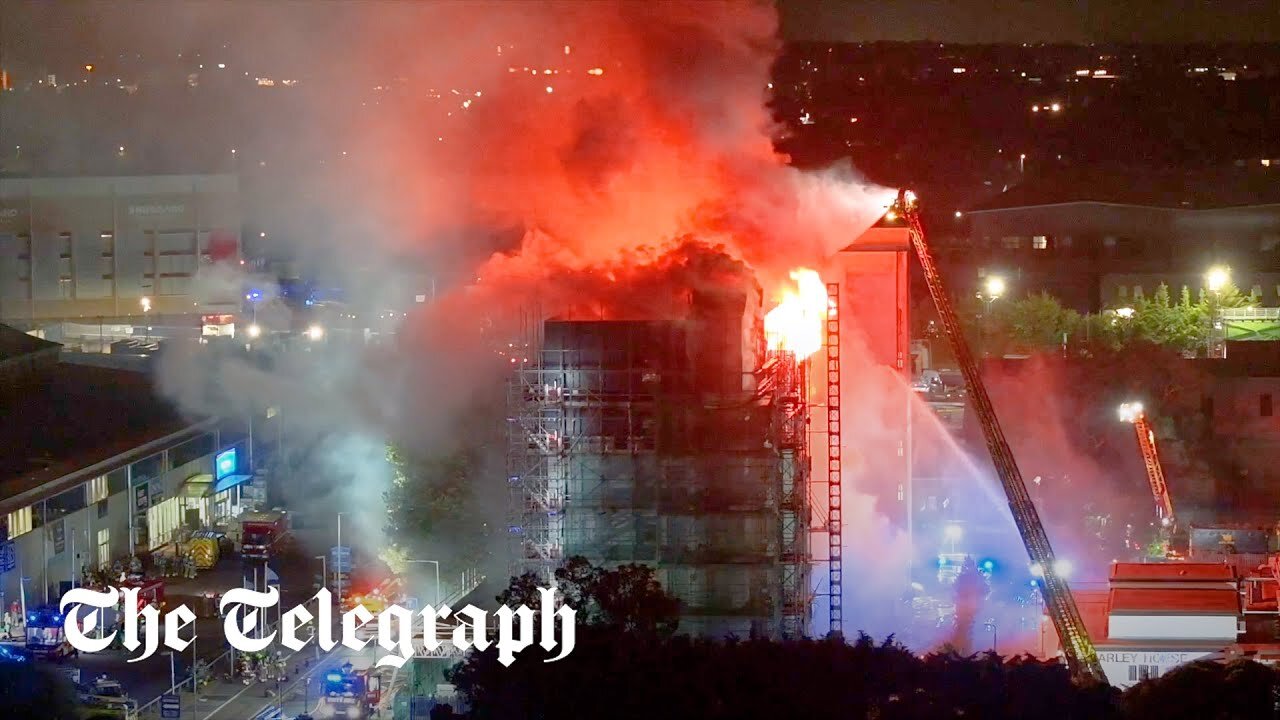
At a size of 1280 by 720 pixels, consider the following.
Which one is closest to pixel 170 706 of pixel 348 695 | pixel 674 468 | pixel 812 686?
pixel 348 695

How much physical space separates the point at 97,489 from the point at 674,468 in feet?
28.9

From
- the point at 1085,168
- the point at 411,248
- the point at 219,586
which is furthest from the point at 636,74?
the point at 1085,168

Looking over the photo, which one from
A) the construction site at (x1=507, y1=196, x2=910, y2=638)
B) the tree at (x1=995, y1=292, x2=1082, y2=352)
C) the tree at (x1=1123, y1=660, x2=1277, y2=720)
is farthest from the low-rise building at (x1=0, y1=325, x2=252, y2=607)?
the tree at (x1=995, y1=292, x2=1082, y2=352)

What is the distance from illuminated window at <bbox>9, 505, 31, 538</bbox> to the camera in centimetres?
2008

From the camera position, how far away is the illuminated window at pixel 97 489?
72.7ft

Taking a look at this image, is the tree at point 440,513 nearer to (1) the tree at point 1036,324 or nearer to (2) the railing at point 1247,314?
(1) the tree at point 1036,324

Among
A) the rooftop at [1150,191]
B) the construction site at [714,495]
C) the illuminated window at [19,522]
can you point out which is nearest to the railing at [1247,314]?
the rooftop at [1150,191]

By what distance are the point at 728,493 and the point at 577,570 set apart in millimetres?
1979

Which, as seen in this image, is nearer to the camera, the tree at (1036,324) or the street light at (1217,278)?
the tree at (1036,324)

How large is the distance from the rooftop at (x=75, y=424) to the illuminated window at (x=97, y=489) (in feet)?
0.76

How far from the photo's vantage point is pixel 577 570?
16297 millimetres

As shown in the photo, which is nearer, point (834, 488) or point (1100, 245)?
point (834, 488)

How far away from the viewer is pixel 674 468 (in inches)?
686

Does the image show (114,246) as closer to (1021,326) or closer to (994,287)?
(1021,326)
